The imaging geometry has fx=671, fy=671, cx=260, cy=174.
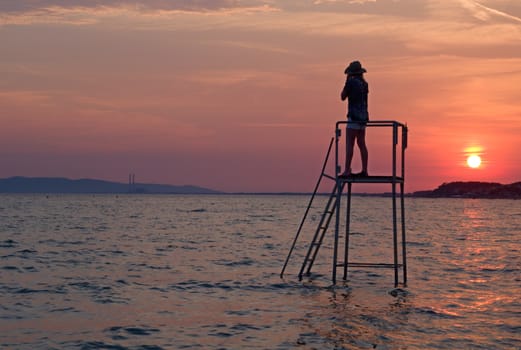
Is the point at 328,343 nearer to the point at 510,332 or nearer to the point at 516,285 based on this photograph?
the point at 510,332

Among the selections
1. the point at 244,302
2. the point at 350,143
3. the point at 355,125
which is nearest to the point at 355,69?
the point at 355,125

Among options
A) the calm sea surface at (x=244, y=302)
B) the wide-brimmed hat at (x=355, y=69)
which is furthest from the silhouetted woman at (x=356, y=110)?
the calm sea surface at (x=244, y=302)

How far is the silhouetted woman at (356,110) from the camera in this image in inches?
823

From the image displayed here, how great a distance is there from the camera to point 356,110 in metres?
21.1

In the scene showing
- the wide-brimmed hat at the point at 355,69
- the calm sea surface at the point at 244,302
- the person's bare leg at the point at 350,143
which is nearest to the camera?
the calm sea surface at the point at 244,302

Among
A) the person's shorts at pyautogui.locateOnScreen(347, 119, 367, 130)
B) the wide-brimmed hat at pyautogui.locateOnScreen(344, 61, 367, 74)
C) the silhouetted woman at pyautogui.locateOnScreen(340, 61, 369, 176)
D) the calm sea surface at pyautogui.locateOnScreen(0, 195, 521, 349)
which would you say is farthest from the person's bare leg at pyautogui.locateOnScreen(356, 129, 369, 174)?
the calm sea surface at pyautogui.locateOnScreen(0, 195, 521, 349)

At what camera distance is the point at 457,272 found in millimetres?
28906

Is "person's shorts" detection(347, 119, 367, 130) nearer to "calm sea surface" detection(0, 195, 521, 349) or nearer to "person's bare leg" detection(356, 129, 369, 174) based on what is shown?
"person's bare leg" detection(356, 129, 369, 174)

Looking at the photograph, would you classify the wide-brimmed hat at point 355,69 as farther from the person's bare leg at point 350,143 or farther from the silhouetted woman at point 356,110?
the person's bare leg at point 350,143

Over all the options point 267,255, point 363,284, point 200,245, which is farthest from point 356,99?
point 200,245

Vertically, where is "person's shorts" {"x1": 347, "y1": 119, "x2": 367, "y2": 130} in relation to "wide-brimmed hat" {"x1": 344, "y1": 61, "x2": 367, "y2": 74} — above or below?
below

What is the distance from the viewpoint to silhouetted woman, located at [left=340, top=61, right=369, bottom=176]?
20.9m

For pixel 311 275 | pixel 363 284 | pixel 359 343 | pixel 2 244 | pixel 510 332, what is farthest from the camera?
pixel 2 244

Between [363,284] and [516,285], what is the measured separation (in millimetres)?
5688
